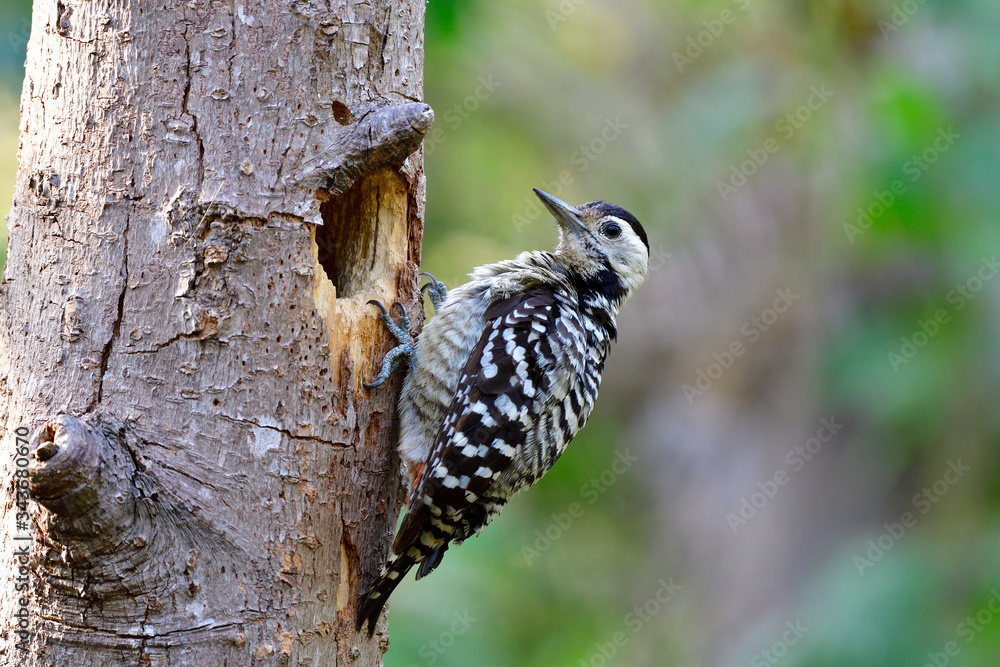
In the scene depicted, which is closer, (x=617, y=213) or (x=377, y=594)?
(x=377, y=594)

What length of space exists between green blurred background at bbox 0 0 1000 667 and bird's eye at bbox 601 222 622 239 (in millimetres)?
1932

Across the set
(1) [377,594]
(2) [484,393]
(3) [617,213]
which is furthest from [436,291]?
(1) [377,594]

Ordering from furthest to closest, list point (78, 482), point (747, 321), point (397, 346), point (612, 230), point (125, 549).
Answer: point (747, 321) → point (612, 230) → point (397, 346) → point (125, 549) → point (78, 482)

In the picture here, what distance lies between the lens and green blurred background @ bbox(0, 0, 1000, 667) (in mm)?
5363

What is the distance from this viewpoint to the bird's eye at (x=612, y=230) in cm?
425

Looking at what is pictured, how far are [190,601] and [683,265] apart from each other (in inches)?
261

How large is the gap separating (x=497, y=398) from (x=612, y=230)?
1324 mm

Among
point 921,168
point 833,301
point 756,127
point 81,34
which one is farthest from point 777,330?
point 81,34

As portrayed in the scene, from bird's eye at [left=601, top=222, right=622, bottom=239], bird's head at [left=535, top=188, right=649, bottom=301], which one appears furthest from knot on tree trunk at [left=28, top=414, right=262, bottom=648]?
bird's eye at [left=601, top=222, right=622, bottom=239]

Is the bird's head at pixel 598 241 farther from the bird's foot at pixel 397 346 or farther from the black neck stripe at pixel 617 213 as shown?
the bird's foot at pixel 397 346

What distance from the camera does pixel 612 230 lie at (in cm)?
426

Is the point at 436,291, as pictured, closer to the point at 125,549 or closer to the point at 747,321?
the point at 125,549

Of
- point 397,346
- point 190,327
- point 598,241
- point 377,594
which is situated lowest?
point 377,594

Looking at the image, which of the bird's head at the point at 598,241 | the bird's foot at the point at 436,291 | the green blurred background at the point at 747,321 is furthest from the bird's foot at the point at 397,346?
the green blurred background at the point at 747,321
